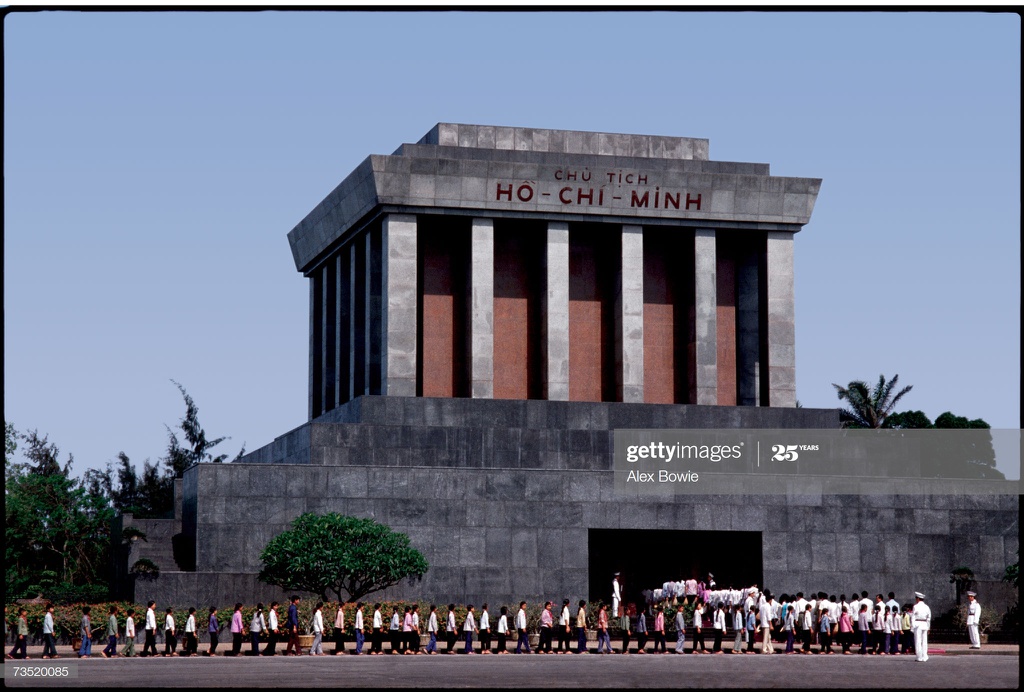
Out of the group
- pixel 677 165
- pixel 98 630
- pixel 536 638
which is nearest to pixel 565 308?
pixel 677 165

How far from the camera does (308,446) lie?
136 feet

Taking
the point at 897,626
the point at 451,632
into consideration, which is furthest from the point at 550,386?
the point at 897,626

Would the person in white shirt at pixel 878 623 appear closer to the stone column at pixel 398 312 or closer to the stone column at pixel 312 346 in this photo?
the stone column at pixel 398 312

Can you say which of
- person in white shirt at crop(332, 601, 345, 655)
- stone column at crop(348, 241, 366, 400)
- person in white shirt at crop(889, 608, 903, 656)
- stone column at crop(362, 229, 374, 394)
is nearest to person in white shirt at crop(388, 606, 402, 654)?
person in white shirt at crop(332, 601, 345, 655)

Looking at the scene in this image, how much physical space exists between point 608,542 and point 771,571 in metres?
5.14

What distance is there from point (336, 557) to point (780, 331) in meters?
19.2

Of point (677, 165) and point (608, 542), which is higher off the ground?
point (677, 165)

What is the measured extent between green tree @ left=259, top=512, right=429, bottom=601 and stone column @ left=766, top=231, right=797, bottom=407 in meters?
16.5

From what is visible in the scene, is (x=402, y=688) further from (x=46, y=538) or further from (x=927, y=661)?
(x=46, y=538)

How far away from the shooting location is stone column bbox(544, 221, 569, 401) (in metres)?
46.3

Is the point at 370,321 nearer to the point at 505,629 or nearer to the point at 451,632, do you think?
the point at 451,632

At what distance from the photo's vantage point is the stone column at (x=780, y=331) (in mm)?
48094

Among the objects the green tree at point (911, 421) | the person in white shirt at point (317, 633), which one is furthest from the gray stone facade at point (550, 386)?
the green tree at point (911, 421)

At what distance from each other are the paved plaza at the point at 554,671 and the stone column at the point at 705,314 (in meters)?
15.4
